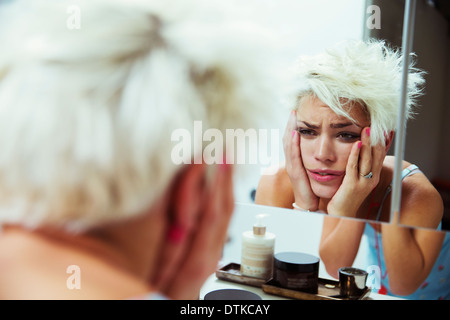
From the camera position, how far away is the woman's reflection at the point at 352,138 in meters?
0.79

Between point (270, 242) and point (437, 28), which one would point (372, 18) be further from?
point (270, 242)

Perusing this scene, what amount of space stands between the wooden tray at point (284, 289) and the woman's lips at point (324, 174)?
0.86 feet

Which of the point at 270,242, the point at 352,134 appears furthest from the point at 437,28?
the point at 270,242

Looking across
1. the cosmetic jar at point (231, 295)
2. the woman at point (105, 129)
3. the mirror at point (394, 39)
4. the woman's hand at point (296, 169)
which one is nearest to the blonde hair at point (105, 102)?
the woman at point (105, 129)

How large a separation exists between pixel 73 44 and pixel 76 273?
0.30 meters

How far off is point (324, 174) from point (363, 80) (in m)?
0.21

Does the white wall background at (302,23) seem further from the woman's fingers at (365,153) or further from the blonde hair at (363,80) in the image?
the woman's fingers at (365,153)

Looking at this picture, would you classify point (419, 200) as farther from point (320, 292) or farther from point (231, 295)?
point (231, 295)

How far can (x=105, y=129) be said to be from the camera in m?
0.52

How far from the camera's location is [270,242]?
0.99 meters

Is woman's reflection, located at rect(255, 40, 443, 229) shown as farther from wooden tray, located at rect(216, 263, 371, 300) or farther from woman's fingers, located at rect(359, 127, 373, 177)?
wooden tray, located at rect(216, 263, 371, 300)

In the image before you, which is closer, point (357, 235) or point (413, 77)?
point (413, 77)

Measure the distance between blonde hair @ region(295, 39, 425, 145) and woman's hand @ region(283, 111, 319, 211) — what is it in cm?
7

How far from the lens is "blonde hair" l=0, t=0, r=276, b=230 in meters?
0.51
